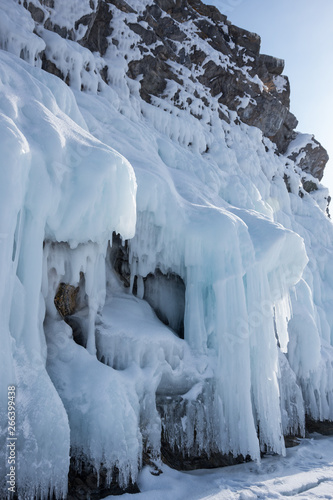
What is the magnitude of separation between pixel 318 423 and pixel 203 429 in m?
6.45

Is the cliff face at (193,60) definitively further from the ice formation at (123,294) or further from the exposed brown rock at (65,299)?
the exposed brown rock at (65,299)

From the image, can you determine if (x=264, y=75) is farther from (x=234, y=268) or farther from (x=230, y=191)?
(x=234, y=268)

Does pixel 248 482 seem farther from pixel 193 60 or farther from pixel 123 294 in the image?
pixel 193 60

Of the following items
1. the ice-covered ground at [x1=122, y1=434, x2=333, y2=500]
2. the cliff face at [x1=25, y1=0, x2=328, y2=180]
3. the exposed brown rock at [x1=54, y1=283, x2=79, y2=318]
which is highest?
the cliff face at [x1=25, y1=0, x2=328, y2=180]

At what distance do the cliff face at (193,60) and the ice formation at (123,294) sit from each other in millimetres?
3378

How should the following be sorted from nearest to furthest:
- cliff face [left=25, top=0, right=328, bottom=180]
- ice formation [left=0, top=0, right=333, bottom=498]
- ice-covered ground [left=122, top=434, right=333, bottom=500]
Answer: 1. ice formation [left=0, top=0, right=333, bottom=498]
2. ice-covered ground [left=122, top=434, right=333, bottom=500]
3. cliff face [left=25, top=0, right=328, bottom=180]

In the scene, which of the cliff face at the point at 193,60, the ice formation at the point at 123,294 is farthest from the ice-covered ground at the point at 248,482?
the cliff face at the point at 193,60

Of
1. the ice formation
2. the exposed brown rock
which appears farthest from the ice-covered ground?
the exposed brown rock

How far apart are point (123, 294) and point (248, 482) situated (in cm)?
461

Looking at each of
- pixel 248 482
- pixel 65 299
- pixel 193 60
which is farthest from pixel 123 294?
pixel 193 60

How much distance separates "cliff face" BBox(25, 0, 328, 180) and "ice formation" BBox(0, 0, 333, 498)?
11.1 ft

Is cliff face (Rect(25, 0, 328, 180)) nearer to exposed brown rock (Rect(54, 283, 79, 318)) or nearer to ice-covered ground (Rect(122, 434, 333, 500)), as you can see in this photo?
exposed brown rock (Rect(54, 283, 79, 318))

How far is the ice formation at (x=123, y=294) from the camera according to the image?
4.82 m

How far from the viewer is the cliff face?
16.6 metres
